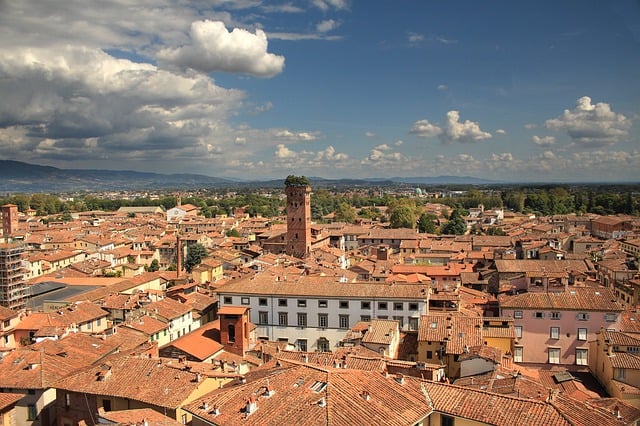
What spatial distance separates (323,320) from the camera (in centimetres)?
2923

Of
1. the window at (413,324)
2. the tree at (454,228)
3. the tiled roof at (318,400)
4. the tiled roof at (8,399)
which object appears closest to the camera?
the tiled roof at (318,400)

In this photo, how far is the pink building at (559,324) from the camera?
26484mm

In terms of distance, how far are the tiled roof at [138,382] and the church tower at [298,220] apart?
3707 cm

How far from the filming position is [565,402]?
13.2 m

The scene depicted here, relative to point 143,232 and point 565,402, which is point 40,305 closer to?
point 565,402

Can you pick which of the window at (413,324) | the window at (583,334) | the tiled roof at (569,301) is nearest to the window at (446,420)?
the window at (413,324)

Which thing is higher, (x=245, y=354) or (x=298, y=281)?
(x=298, y=281)

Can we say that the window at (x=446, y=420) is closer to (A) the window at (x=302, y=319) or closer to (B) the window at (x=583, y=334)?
(A) the window at (x=302, y=319)

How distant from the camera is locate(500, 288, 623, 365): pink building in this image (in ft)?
86.9

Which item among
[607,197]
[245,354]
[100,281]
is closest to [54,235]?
[100,281]

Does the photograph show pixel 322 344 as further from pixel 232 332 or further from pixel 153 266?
pixel 153 266

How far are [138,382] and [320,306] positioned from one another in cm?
1387

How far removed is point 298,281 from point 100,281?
63.6ft

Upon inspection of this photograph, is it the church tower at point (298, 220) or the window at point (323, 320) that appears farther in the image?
the church tower at point (298, 220)
